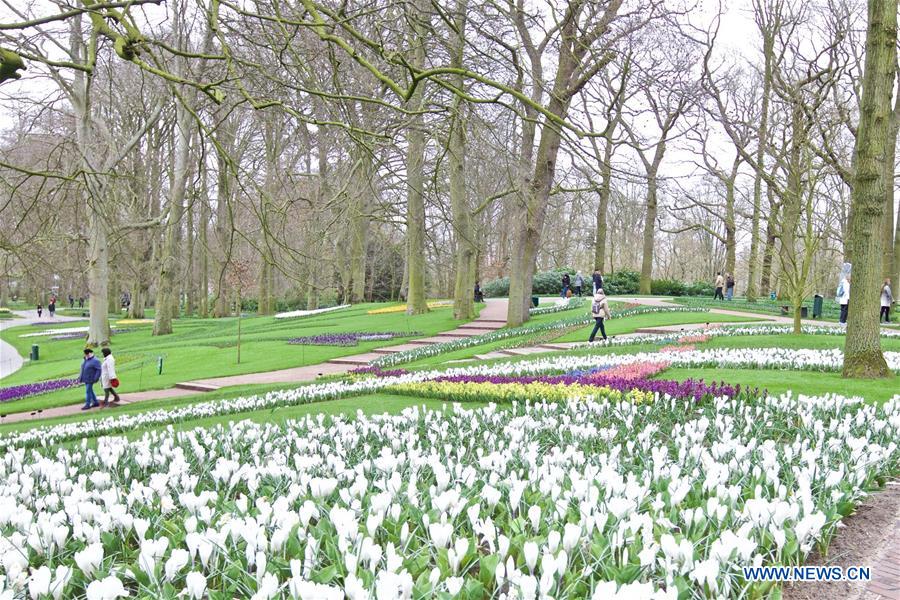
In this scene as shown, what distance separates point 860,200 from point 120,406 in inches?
544

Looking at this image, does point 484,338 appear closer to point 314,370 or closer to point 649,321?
point 314,370

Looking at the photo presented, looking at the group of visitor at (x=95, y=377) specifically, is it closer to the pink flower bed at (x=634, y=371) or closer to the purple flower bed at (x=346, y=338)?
the purple flower bed at (x=346, y=338)

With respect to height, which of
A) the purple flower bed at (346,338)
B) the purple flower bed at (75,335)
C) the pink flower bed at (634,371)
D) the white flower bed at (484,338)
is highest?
the pink flower bed at (634,371)

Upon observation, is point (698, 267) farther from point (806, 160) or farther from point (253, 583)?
point (253, 583)

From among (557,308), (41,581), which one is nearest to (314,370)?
(557,308)

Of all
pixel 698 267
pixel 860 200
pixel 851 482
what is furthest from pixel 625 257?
pixel 851 482

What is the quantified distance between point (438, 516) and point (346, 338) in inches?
851

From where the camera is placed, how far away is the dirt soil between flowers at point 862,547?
347 centimetres

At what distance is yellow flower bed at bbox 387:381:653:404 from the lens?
25.9 ft

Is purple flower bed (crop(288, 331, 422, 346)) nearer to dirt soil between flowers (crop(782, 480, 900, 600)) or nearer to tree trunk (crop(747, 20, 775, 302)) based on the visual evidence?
tree trunk (crop(747, 20, 775, 302))

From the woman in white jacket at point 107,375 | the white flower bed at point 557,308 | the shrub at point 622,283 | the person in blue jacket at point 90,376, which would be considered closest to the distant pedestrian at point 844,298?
the white flower bed at point 557,308

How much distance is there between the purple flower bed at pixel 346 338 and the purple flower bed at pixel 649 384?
→ 1321cm

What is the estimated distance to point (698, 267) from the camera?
74000 millimetres

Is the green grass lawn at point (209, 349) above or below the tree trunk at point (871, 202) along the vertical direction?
below
